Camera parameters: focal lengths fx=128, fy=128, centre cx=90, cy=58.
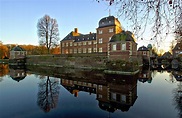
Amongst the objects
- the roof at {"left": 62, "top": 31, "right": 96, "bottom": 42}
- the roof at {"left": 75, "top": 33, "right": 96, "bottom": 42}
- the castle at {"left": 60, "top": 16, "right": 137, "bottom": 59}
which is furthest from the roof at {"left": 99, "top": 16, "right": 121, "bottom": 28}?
the roof at {"left": 62, "top": 31, "right": 96, "bottom": 42}

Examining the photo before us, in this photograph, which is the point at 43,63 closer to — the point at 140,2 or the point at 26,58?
the point at 26,58

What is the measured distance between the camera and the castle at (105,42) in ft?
48.7

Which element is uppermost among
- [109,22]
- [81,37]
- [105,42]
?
[109,22]

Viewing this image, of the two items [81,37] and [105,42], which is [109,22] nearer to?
[105,42]

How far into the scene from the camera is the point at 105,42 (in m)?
23.0

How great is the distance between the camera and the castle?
14844mm

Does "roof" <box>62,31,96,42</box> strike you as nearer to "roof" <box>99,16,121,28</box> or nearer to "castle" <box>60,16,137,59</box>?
"castle" <box>60,16,137,59</box>

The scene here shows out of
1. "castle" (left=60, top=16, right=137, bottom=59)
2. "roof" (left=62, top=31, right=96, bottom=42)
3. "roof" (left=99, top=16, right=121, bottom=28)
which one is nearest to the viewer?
"castle" (left=60, top=16, right=137, bottom=59)

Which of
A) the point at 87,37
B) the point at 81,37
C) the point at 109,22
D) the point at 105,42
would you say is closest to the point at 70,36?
the point at 81,37

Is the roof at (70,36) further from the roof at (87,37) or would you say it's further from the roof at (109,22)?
the roof at (109,22)

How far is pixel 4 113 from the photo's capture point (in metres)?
4.71

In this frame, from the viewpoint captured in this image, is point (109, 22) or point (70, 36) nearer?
point (109, 22)

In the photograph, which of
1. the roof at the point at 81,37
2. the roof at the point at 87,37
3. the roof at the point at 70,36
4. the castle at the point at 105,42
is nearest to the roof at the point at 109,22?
the castle at the point at 105,42

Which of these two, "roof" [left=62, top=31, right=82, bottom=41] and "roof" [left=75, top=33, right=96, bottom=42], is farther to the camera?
"roof" [left=62, top=31, right=82, bottom=41]
